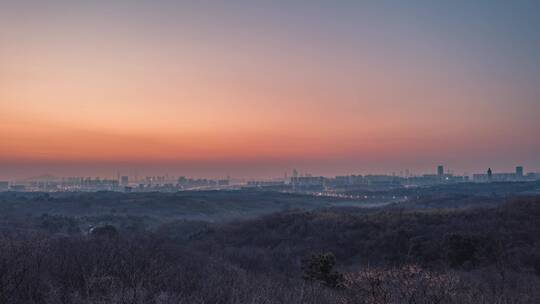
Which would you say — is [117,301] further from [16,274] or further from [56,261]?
[56,261]

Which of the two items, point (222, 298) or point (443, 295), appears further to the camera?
point (222, 298)

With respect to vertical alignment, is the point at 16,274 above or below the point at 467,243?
above

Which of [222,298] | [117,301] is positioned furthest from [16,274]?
[222,298]

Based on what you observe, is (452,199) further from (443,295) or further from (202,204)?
(443,295)

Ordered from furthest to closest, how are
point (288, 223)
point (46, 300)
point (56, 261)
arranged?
1. point (288, 223)
2. point (56, 261)
3. point (46, 300)

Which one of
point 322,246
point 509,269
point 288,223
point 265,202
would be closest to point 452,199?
point 265,202

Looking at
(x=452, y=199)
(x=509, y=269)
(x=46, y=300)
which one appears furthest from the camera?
(x=452, y=199)
